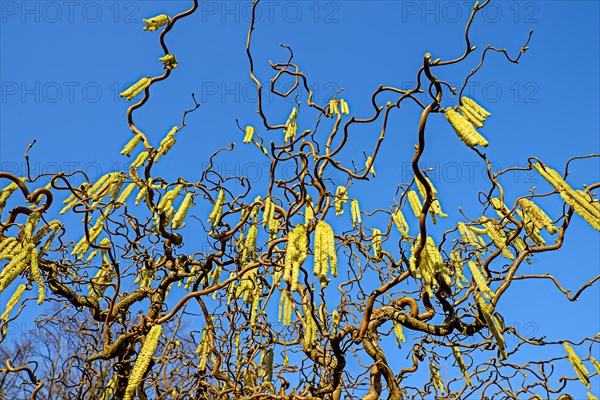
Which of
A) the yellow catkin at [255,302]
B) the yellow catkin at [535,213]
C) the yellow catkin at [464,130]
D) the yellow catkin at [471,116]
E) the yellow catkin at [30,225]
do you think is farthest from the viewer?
the yellow catkin at [255,302]

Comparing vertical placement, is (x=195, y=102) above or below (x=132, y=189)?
above

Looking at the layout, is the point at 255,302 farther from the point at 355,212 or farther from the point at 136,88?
the point at 136,88

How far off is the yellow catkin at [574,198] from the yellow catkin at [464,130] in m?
0.50

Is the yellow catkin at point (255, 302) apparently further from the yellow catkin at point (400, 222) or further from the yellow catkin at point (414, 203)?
the yellow catkin at point (414, 203)

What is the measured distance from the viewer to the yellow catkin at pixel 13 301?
2265mm

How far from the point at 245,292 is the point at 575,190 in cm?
161

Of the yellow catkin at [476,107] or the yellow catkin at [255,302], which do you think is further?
the yellow catkin at [255,302]

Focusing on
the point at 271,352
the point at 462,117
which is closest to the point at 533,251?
the point at 462,117

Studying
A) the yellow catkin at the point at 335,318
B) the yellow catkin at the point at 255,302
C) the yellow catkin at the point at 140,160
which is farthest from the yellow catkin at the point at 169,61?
the yellow catkin at the point at 335,318

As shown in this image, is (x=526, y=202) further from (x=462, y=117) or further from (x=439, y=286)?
(x=462, y=117)

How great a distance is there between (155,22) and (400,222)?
1304 mm

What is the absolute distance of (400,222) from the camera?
8.50 feet

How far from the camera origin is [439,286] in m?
2.42

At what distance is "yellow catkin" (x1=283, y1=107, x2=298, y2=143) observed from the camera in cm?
304
